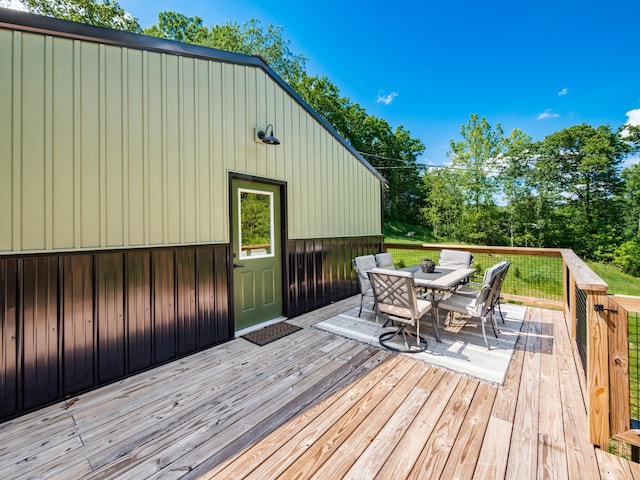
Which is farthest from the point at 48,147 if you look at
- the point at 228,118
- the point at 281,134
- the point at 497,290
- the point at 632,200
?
the point at 632,200

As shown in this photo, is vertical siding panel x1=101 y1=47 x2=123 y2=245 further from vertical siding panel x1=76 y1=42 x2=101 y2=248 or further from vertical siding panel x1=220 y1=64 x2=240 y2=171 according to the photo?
vertical siding panel x1=220 y1=64 x2=240 y2=171

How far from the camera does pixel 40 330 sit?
2066 millimetres

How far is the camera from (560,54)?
9914 mm

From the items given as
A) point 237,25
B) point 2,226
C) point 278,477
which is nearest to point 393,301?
point 278,477

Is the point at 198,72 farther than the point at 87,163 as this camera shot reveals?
Yes

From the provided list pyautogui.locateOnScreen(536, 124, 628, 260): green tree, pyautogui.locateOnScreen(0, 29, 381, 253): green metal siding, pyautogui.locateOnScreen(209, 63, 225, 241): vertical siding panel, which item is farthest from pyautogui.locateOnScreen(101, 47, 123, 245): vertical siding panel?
pyautogui.locateOnScreen(536, 124, 628, 260): green tree

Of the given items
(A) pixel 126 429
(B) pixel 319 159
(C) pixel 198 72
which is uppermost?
(C) pixel 198 72

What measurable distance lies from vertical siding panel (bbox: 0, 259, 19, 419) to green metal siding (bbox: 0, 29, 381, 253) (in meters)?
0.18

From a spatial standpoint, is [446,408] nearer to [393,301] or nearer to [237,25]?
[393,301]

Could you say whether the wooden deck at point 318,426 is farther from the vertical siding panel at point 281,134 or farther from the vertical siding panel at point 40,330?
the vertical siding panel at point 281,134

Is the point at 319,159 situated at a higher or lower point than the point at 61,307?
higher

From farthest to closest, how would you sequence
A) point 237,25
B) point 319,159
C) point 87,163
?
1. point 237,25
2. point 319,159
3. point 87,163

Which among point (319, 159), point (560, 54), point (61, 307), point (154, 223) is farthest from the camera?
point (560, 54)

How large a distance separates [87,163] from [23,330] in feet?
4.56
